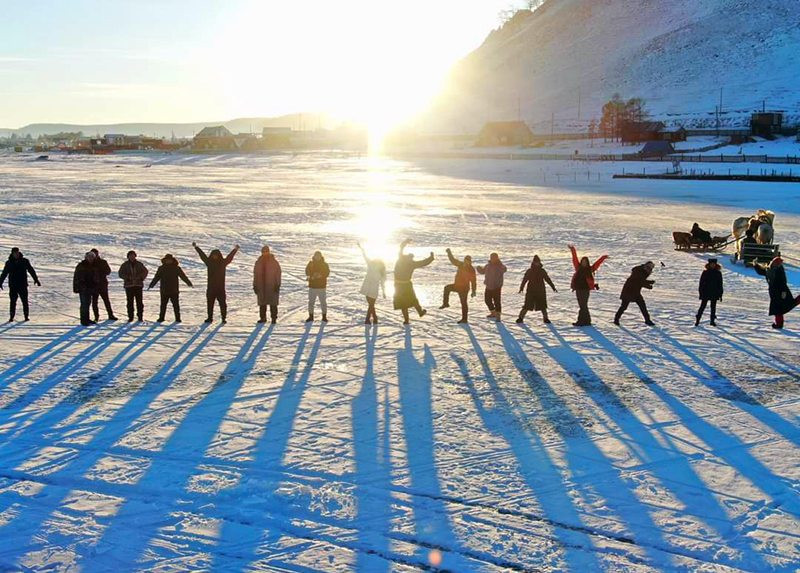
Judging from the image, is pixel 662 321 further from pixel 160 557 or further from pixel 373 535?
pixel 160 557

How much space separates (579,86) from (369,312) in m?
138

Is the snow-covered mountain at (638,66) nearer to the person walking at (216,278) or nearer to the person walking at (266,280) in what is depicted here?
the person walking at (266,280)

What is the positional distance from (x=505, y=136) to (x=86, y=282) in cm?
9055

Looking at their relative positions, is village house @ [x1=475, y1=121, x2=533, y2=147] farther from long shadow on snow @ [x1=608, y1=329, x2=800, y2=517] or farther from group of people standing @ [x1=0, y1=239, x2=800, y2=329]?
long shadow on snow @ [x1=608, y1=329, x2=800, y2=517]

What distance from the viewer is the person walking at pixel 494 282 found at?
12516 mm

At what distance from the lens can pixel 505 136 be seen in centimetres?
9862

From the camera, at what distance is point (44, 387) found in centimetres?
895

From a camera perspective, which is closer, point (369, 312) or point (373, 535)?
point (373, 535)

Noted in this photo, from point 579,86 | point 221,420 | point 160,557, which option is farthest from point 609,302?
point 579,86

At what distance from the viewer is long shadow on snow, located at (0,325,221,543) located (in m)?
6.39

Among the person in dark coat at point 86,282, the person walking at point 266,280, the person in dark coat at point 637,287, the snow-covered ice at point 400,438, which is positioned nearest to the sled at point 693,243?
the snow-covered ice at point 400,438

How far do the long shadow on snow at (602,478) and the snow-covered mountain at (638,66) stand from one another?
96.8 meters

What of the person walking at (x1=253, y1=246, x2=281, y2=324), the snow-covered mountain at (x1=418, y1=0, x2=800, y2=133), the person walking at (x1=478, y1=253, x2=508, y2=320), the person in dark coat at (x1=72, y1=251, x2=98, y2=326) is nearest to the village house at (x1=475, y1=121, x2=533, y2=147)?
the snow-covered mountain at (x1=418, y1=0, x2=800, y2=133)

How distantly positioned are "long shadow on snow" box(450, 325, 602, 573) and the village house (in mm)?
91599
